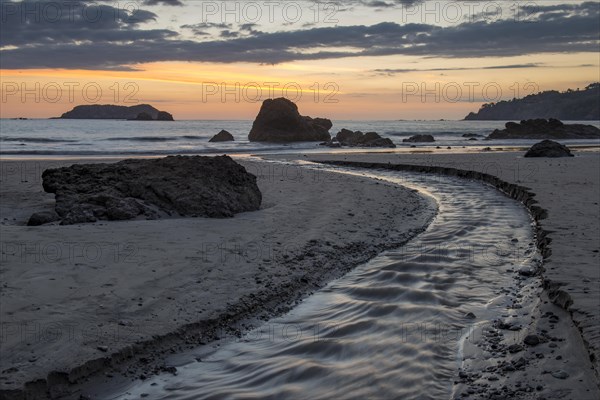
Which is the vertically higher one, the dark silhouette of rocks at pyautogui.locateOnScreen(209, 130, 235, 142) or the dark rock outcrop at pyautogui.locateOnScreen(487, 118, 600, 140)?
the dark rock outcrop at pyautogui.locateOnScreen(487, 118, 600, 140)

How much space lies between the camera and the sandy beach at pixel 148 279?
426 cm

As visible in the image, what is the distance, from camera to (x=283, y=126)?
6738 cm

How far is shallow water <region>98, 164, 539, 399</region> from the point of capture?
4074 millimetres

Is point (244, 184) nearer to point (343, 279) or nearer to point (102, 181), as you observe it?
point (102, 181)

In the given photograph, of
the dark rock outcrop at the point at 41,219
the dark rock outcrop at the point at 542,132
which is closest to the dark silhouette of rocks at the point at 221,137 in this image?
the dark rock outcrop at the point at 542,132

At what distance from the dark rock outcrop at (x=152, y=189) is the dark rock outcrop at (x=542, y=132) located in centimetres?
6130

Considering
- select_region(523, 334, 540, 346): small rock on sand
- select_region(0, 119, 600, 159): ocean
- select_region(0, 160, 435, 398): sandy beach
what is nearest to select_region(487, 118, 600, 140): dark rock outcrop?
select_region(0, 119, 600, 159): ocean

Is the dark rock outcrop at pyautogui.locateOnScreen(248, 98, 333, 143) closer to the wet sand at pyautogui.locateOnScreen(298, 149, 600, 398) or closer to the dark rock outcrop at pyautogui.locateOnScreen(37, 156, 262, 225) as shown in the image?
the wet sand at pyautogui.locateOnScreen(298, 149, 600, 398)

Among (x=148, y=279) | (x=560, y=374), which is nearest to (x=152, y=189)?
(x=148, y=279)

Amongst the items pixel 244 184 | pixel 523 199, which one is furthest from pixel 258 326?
pixel 523 199

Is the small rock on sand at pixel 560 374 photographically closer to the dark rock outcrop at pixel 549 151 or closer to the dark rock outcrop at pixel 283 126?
the dark rock outcrop at pixel 549 151

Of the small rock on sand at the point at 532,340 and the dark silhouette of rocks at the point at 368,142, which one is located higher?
the dark silhouette of rocks at the point at 368,142

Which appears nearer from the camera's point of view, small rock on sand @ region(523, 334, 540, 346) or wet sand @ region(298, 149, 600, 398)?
wet sand @ region(298, 149, 600, 398)

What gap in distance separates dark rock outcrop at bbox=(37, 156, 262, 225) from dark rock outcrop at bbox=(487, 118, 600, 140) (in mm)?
61300
